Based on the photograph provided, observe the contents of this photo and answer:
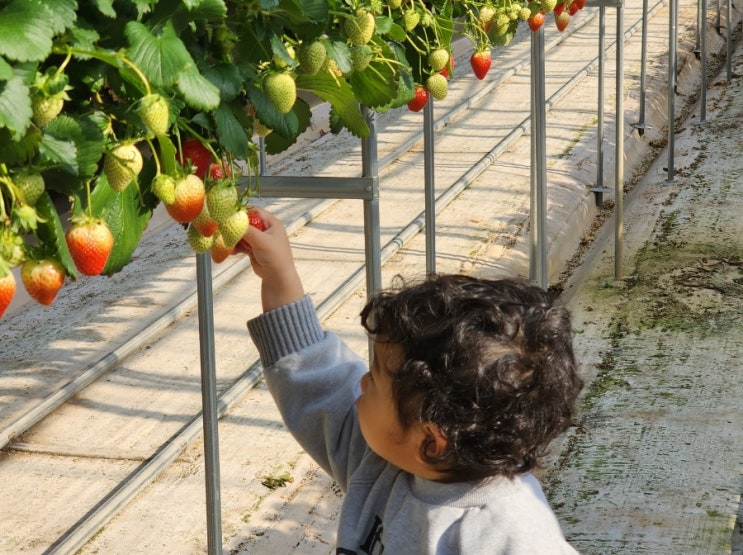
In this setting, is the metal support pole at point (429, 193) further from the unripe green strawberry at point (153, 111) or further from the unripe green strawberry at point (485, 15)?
the unripe green strawberry at point (153, 111)

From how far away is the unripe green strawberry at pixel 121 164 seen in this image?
1026 mm

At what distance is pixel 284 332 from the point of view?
1.48 meters

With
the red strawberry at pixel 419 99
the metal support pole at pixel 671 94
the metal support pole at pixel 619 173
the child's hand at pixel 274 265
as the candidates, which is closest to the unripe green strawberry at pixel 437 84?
the red strawberry at pixel 419 99

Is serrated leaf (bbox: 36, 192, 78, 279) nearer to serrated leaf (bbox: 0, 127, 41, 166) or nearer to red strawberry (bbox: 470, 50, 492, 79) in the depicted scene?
serrated leaf (bbox: 0, 127, 41, 166)

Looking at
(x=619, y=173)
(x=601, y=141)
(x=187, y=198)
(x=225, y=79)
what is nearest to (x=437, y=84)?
(x=225, y=79)

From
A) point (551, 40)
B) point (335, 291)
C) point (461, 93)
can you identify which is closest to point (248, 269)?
point (335, 291)

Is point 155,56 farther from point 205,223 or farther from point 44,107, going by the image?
point 205,223

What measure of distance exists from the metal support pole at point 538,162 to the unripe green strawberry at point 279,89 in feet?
8.75

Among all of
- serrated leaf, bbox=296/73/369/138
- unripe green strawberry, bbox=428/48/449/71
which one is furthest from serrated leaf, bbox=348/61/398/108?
unripe green strawberry, bbox=428/48/449/71

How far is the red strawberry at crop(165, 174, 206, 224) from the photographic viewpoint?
1112 mm

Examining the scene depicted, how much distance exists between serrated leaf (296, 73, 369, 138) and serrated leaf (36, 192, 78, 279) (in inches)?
20.3

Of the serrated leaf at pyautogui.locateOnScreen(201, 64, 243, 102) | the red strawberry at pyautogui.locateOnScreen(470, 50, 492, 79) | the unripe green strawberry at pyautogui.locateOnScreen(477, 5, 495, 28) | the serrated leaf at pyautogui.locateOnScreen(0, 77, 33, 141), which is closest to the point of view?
the serrated leaf at pyautogui.locateOnScreen(0, 77, 33, 141)

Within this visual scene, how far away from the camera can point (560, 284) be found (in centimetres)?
547

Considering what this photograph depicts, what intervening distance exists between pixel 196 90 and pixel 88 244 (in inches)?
6.7
